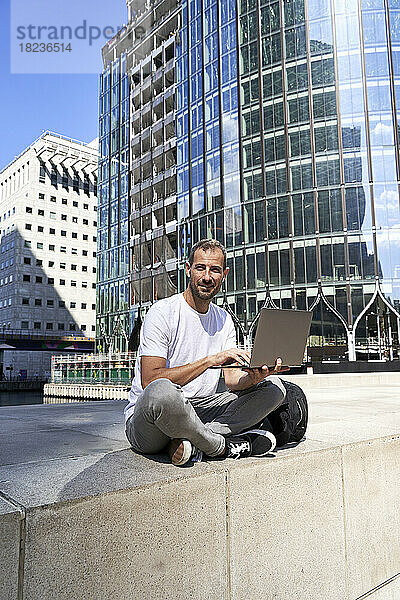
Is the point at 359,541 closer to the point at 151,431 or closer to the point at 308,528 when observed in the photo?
the point at 308,528

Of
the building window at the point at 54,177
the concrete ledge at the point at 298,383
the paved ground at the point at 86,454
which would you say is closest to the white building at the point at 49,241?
the building window at the point at 54,177

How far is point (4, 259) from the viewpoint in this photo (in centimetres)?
8550

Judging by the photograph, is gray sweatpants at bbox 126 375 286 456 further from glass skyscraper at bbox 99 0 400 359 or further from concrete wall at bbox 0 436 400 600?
glass skyscraper at bbox 99 0 400 359

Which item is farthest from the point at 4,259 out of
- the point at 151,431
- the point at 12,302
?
the point at 151,431

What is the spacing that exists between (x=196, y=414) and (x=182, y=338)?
59 cm

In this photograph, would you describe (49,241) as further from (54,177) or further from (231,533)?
(231,533)

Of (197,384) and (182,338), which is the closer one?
(182,338)

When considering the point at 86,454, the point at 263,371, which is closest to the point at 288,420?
the point at 263,371

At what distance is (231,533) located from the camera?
2.74 metres

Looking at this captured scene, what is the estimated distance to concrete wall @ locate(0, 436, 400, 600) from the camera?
6.97 feet

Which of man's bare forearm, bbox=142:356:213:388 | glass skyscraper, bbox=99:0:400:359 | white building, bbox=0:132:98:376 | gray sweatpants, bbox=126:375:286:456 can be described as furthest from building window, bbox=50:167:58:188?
man's bare forearm, bbox=142:356:213:388

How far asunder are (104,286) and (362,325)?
31.0 metres

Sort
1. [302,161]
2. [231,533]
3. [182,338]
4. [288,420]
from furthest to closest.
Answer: [302,161] < [288,420] < [182,338] < [231,533]

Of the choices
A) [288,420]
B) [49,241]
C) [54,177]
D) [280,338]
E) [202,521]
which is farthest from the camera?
[54,177]
